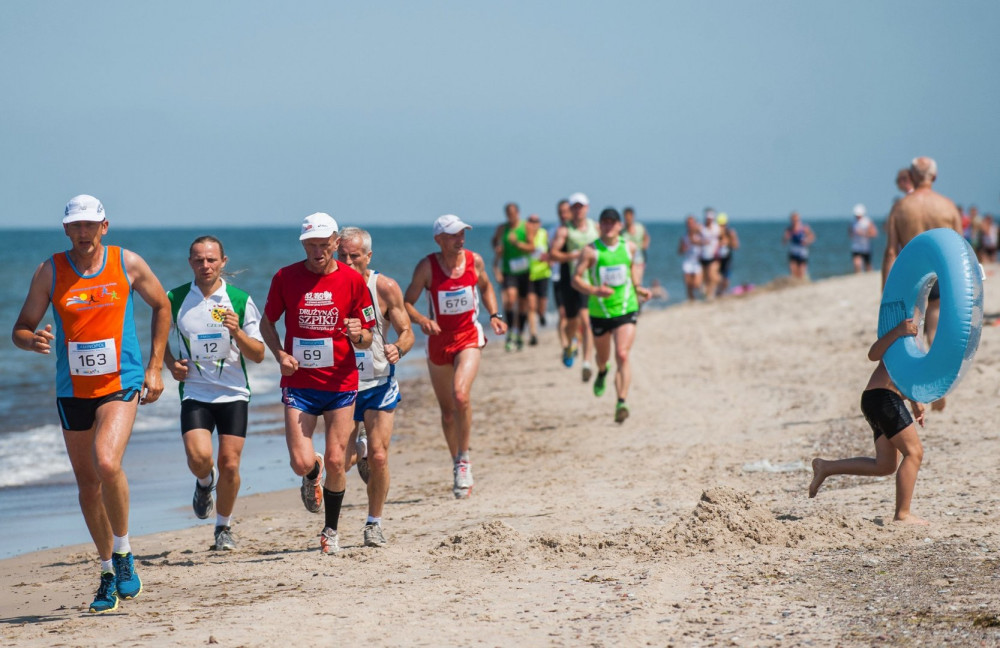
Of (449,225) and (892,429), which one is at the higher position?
(449,225)

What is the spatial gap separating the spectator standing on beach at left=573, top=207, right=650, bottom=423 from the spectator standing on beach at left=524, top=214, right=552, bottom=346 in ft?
13.9

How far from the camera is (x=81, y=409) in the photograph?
5453 mm

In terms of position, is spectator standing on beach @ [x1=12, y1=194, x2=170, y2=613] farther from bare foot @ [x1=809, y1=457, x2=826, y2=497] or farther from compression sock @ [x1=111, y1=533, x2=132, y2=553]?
bare foot @ [x1=809, y1=457, x2=826, y2=497]

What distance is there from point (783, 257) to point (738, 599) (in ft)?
198

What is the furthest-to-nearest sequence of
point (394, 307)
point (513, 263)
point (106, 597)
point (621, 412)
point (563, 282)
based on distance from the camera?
point (513, 263)
point (563, 282)
point (621, 412)
point (394, 307)
point (106, 597)

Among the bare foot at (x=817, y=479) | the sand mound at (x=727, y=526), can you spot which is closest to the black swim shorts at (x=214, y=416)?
the sand mound at (x=727, y=526)

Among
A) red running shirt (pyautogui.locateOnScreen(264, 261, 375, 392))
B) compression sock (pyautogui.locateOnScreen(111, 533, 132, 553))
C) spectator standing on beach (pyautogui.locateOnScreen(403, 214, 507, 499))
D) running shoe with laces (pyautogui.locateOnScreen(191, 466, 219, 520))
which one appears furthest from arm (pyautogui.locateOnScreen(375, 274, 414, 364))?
compression sock (pyautogui.locateOnScreen(111, 533, 132, 553))

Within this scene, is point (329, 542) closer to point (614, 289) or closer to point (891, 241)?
point (614, 289)

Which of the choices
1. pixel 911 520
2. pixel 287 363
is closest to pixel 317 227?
pixel 287 363

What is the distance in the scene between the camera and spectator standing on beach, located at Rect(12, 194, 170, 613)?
5379mm

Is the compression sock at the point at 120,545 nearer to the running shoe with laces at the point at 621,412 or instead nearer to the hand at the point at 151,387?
the hand at the point at 151,387

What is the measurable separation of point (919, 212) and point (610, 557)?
176 inches

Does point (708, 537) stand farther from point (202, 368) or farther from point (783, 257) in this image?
point (783, 257)

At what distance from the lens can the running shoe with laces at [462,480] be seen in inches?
328
